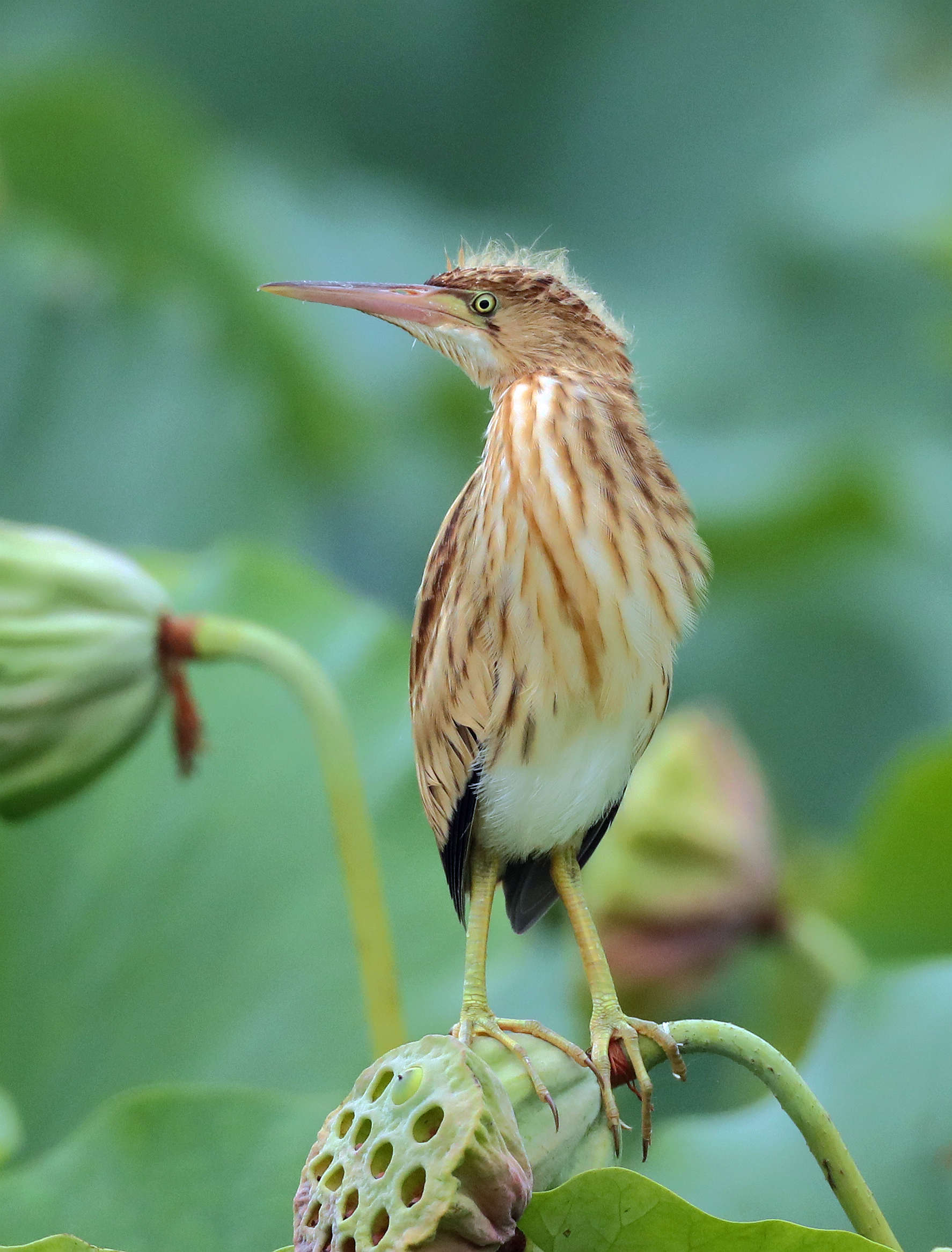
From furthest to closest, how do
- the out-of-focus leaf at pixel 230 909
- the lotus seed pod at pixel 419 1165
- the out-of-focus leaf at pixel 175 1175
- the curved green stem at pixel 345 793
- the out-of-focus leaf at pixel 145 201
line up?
the out-of-focus leaf at pixel 145 201, the out-of-focus leaf at pixel 230 909, the out-of-focus leaf at pixel 175 1175, the curved green stem at pixel 345 793, the lotus seed pod at pixel 419 1165

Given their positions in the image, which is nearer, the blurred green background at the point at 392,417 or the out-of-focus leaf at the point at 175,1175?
the out-of-focus leaf at the point at 175,1175

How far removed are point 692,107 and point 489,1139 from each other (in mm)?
5613

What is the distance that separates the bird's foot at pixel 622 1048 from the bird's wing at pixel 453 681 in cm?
19

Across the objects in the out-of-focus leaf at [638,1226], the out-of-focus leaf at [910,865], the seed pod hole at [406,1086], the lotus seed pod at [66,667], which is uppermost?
the lotus seed pod at [66,667]

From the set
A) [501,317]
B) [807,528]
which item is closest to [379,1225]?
[501,317]

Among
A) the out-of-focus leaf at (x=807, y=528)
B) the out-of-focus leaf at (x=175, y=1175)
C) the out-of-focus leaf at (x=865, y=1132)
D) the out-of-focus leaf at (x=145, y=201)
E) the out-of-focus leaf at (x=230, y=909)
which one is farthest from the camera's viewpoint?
the out-of-focus leaf at (x=145, y=201)

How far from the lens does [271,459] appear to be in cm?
423

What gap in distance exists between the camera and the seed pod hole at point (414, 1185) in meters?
1.16

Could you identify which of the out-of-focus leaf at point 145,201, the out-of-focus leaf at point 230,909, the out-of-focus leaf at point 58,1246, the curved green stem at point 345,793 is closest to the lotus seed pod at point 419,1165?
the out-of-focus leaf at point 58,1246

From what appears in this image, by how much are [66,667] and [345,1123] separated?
931mm

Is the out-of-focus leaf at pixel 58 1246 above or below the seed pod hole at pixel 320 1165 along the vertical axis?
below

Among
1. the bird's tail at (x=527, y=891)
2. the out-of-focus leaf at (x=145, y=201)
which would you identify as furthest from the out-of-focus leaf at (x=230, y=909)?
the out-of-focus leaf at (x=145, y=201)

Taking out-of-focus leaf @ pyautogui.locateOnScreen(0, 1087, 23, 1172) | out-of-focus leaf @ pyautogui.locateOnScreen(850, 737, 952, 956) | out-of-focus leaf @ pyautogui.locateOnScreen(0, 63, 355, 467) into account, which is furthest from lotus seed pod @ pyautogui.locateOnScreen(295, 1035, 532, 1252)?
out-of-focus leaf @ pyautogui.locateOnScreen(0, 63, 355, 467)

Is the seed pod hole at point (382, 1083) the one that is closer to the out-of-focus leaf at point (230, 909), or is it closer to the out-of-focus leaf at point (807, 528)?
the out-of-focus leaf at point (230, 909)
